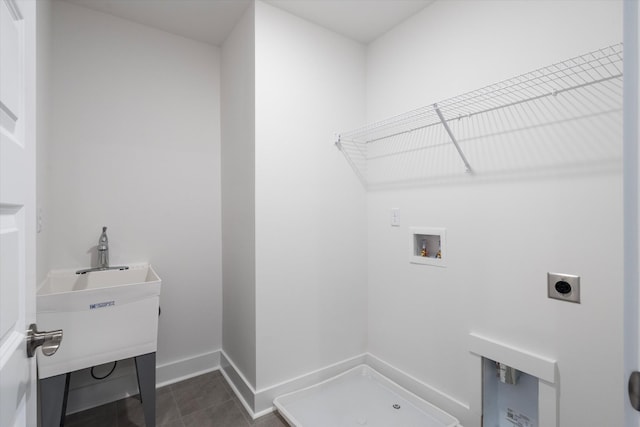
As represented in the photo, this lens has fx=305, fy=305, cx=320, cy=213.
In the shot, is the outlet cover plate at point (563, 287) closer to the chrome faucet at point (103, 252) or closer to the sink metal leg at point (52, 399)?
the sink metal leg at point (52, 399)

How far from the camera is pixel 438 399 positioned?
5.76 feet

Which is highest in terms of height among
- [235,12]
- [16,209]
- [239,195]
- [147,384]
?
[235,12]

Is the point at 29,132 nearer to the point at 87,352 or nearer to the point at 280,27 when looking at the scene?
the point at 87,352

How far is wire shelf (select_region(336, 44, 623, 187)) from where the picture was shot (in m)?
1.20

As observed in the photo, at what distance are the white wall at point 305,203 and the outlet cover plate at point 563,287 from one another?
3.81ft

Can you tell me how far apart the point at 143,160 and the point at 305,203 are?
3.78 ft

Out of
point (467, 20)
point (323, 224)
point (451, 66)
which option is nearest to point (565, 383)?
point (323, 224)

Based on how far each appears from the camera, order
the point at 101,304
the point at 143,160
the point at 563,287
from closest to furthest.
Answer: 1. the point at 563,287
2. the point at 101,304
3. the point at 143,160

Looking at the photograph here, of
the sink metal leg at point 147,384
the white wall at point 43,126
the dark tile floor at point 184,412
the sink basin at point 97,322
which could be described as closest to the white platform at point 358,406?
the dark tile floor at point 184,412

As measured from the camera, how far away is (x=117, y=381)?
77.1 inches

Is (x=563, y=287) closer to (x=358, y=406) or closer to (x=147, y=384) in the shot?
(x=358, y=406)

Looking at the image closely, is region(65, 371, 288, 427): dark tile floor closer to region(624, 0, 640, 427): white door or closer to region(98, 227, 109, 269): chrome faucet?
region(98, 227, 109, 269): chrome faucet

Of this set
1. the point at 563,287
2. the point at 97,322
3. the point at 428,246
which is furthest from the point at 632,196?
the point at 97,322

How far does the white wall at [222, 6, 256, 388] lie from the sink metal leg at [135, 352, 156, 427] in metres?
0.53
